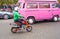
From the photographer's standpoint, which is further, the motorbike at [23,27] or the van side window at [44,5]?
the van side window at [44,5]

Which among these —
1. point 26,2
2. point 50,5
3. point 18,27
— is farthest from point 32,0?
point 18,27

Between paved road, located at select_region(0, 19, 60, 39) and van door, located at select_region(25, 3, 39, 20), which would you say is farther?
van door, located at select_region(25, 3, 39, 20)

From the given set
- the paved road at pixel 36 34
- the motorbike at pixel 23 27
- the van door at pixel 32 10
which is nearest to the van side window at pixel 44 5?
the van door at pixel 32 10

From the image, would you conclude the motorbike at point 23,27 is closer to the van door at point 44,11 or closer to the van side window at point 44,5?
the van door at point 44,11

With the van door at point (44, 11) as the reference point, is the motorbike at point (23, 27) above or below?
below

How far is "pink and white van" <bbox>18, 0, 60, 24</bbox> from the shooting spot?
52.0 feet

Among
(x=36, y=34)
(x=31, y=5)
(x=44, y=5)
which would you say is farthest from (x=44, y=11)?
(x=36, y=34)

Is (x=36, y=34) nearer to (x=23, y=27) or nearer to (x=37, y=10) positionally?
(x=23, y=27)

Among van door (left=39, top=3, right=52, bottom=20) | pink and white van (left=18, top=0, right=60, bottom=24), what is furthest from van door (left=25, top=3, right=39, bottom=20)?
van door (left=39, top=3, right=52, bottom=20)

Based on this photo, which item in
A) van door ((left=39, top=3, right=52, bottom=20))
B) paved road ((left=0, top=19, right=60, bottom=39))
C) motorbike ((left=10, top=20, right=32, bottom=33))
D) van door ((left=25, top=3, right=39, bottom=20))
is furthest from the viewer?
van door ((left=39, top=3, right=52, bottom=20))

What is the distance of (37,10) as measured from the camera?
16.0 meters

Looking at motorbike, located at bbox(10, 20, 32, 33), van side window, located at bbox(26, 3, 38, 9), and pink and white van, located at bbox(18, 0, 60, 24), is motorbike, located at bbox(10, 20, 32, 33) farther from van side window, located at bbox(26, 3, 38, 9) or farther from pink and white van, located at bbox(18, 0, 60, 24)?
van side window, located at bbox(26, 3, 38, 9)

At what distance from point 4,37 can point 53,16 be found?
7568 millimetres

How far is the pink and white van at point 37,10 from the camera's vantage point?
15.9 metres
